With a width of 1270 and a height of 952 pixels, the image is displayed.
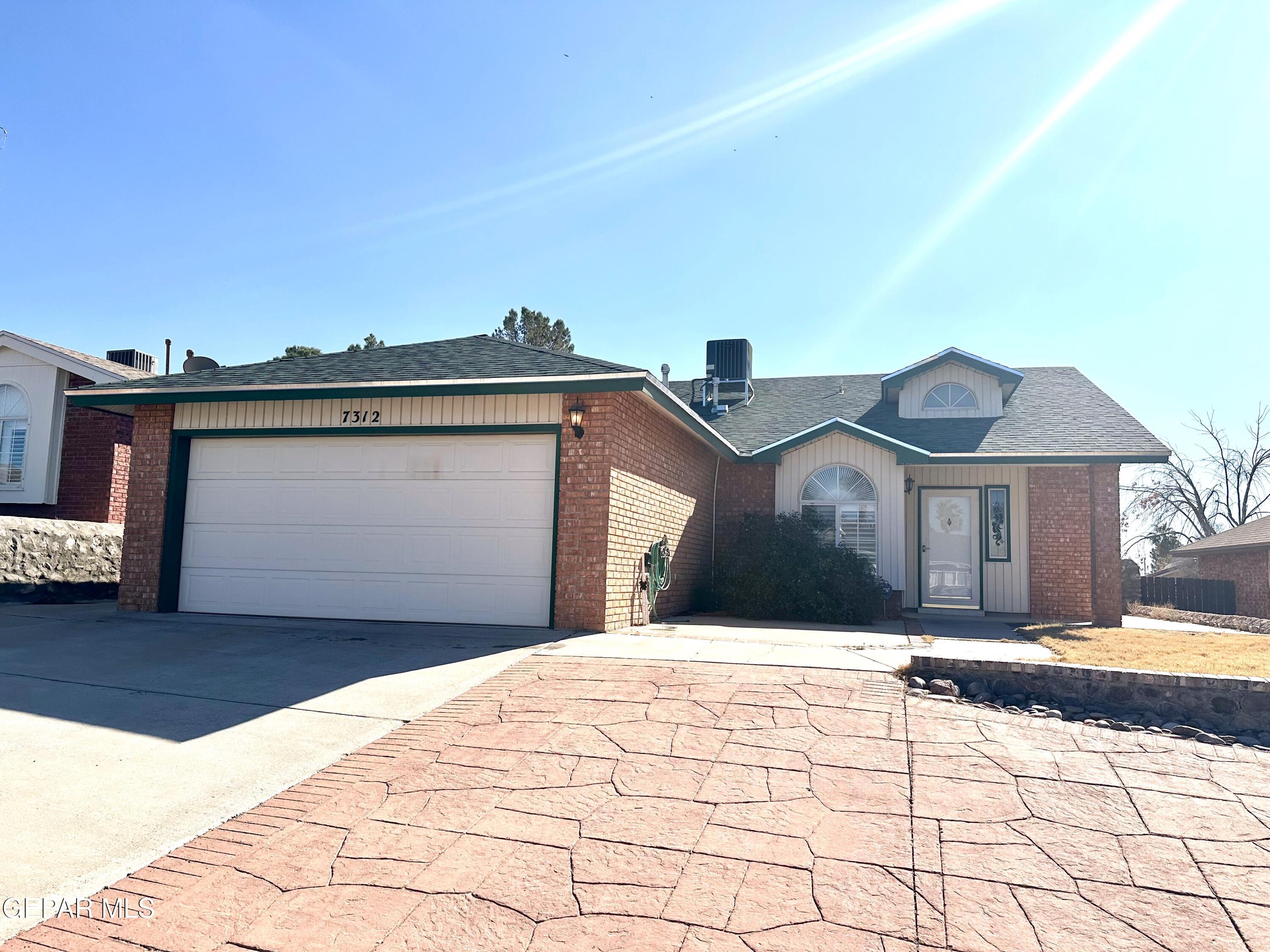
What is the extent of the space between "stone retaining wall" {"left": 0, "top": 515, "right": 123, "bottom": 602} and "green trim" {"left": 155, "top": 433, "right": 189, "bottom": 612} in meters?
2.63

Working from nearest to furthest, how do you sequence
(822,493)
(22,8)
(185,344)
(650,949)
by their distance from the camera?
(650,949)
(22,8)
(822,493)
(185,344)

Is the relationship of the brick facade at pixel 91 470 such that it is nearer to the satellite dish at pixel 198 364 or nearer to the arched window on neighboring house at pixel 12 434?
the arched window on neighboring house at pixel 12 434

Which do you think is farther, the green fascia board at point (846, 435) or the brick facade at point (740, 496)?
the brick facade at point (740, 496)

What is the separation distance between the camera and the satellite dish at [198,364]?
14141 mm

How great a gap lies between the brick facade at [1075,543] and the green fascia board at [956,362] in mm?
2352

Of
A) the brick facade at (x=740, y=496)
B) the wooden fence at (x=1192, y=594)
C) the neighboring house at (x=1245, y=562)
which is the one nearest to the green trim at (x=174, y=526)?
the brick facade at (x=740, y=496)

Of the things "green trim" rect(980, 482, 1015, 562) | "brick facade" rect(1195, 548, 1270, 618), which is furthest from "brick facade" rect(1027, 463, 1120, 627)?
"brick facade" rect(1195, 548, 1270, 618)

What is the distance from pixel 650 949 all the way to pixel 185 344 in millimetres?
22522

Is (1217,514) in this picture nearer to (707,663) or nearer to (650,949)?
(707,663)

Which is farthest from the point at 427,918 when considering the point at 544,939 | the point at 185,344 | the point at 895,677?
the point at 185,344

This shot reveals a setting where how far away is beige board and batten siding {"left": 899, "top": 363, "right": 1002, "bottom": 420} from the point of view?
15078mm

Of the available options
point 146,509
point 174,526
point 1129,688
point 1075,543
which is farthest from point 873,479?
point 146,509

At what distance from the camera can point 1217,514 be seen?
37.0 metres

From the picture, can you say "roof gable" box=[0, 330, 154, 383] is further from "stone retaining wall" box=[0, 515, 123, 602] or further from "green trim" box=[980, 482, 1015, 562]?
"green trim" box=[980, 482, 1015, 562]
